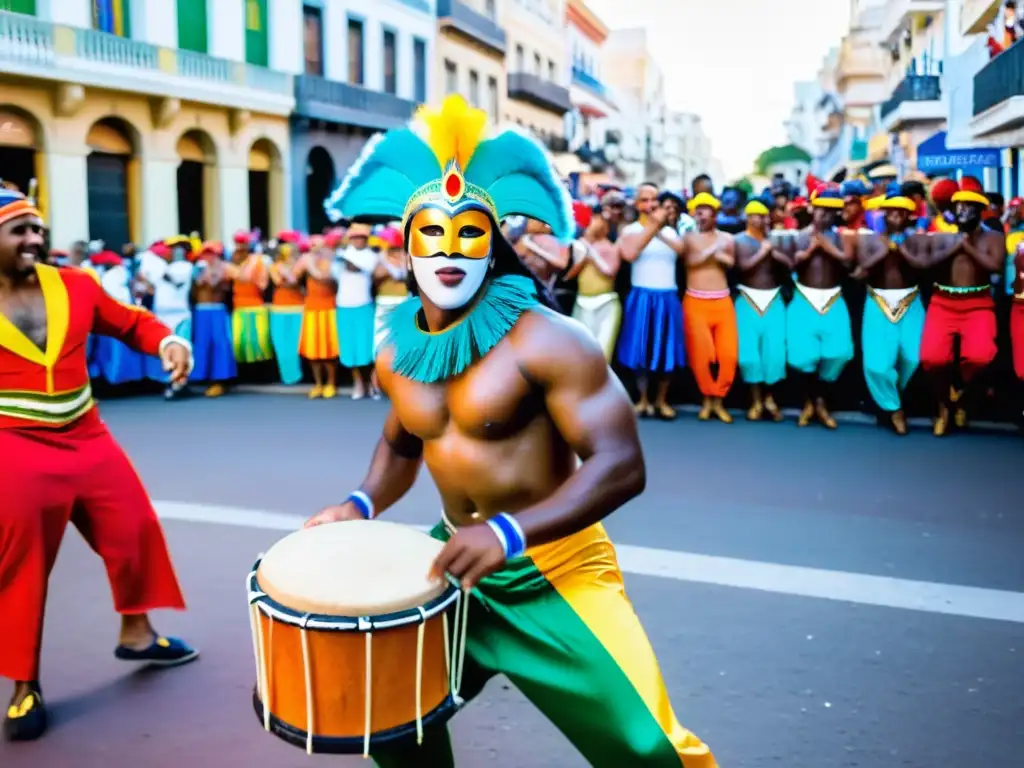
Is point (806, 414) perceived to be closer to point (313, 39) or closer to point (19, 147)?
point (19, 147)

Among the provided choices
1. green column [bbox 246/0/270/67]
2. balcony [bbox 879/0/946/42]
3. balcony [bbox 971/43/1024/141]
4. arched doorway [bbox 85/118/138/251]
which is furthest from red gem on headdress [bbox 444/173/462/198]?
balcony [bbox 879/0/946/42]

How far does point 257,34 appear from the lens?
2791 centimetres

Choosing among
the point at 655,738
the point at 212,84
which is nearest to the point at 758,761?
the point at 655,738

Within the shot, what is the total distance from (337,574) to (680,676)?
2145mm

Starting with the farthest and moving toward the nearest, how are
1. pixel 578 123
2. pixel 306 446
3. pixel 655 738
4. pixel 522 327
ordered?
pixel 578 123 < pixel 306 446 < pixel 522 327 < pixel 655 738

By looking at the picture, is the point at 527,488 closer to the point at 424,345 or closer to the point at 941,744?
the point at 424,345

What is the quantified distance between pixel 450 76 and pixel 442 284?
3660cm

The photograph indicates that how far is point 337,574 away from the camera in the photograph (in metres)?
2.43

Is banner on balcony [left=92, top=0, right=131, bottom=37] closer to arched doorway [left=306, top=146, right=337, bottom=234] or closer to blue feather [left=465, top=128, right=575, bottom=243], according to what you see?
arched doorway [left=306, top=146, right=337, bottom=234]

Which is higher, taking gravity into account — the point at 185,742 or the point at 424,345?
the point at 424,345

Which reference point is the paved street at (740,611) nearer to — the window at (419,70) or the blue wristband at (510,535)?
the blue wristband at (510,535)

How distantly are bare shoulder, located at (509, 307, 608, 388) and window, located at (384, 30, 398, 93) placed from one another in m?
32.1

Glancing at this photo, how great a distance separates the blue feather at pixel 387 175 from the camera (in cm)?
276

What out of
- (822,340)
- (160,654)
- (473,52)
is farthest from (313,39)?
(160,654)
